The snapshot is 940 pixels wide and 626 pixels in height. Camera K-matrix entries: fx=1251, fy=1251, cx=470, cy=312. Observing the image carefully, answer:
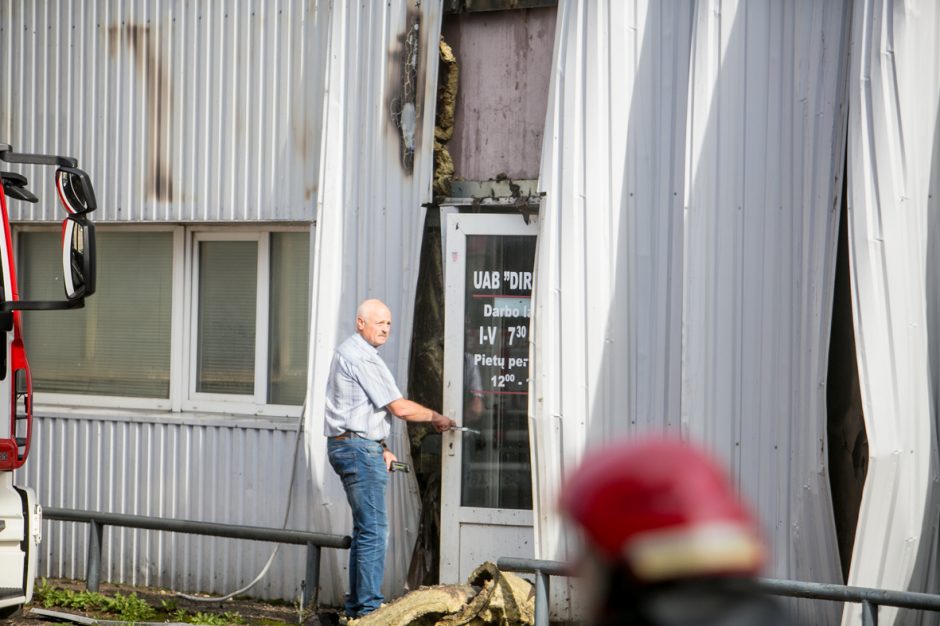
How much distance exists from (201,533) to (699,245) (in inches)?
135

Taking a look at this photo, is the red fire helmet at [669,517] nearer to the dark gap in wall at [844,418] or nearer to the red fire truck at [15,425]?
the red fire truck at [15,425]

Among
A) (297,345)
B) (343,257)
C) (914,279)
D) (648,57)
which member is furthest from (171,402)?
(914,279)

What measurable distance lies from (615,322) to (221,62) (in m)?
3.24

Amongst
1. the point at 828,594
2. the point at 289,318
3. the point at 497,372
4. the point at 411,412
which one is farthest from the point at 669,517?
the point at 289,318

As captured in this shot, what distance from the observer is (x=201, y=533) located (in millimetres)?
7516

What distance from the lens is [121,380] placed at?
877cm

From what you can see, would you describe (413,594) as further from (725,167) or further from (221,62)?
(221,62)

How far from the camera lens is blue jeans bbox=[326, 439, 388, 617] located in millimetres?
6840

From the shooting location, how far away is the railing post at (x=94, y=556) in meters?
7.80

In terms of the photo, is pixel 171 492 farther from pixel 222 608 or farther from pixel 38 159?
pixel 38 159

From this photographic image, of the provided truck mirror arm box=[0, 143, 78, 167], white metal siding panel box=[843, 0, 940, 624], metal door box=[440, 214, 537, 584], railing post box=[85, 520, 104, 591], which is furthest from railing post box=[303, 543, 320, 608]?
white metal siding panel box=[843, 0, 940, 624]

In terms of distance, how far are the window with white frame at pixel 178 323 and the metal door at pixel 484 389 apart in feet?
4.18

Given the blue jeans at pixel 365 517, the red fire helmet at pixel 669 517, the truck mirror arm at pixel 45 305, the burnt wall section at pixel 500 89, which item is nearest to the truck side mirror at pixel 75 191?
the truck mirror arm at pixel 45 305

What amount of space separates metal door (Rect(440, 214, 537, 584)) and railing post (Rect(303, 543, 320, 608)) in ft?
2.40
